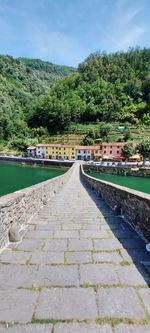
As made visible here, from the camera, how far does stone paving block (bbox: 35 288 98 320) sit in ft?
8.08

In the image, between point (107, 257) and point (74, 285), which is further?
point (107, 257)

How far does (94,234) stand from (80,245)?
794 mm

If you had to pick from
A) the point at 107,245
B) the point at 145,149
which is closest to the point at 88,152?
the point at 145,149

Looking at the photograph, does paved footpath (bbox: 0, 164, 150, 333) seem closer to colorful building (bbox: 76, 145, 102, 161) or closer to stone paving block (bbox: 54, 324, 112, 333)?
stone paving block (bbox: 54, 324, 112, 333)

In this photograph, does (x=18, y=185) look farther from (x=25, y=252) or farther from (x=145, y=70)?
(x=145, y=70)

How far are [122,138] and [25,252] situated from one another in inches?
3325

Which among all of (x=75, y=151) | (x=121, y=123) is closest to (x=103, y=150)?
(x=75, y=151)

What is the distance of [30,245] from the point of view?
441 centimetres

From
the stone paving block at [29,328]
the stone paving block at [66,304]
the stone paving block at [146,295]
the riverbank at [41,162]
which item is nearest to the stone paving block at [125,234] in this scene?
the stone paving block at [146,295]

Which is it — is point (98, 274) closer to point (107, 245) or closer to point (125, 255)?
point (125, 255)

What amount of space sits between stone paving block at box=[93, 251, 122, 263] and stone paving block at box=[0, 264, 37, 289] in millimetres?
986

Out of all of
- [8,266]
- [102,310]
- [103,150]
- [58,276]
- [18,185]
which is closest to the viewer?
[102,310]

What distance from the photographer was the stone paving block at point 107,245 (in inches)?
168

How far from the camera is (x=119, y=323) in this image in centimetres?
235
